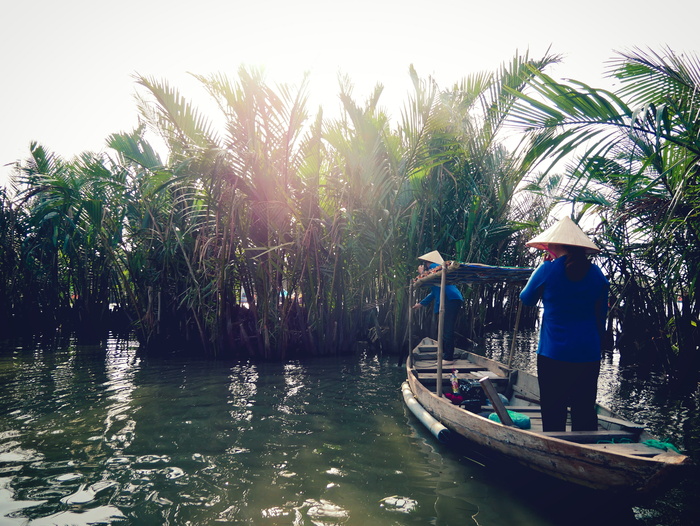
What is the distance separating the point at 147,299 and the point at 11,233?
4.46m

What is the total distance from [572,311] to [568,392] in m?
0.61

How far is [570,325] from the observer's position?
3232 millimetres

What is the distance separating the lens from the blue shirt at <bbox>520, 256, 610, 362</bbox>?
10.6ft

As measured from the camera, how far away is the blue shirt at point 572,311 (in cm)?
322

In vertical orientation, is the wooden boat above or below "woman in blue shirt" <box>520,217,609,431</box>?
below

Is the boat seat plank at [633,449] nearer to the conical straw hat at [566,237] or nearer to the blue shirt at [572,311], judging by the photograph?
the blue shirt at [572,311]

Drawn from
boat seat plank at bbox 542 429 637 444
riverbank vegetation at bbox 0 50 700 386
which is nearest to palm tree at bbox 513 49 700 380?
riverbank vegetation at bbox 0 50 700 386

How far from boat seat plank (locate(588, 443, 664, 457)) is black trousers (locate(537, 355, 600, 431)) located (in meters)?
0.43

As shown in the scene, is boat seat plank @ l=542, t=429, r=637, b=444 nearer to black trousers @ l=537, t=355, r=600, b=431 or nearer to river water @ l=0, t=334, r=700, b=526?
black trousers @ l=537, t=355, r=600, b=431

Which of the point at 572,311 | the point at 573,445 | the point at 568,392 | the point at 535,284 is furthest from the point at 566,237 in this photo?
the point at 573,445

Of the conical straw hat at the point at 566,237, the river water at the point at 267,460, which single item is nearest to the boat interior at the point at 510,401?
the river water at the point at 267,460

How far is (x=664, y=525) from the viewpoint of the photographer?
2979mm

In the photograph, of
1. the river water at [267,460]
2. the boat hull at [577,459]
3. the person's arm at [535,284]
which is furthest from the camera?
the person's arm at [535,284]

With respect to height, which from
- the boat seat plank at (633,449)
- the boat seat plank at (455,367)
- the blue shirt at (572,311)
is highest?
the blue shirt at (572,311)
